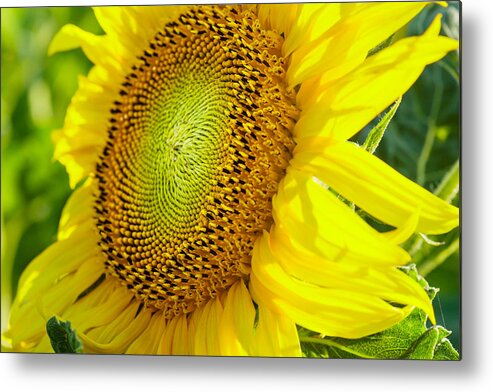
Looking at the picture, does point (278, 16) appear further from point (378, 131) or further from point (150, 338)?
point (150, 338)

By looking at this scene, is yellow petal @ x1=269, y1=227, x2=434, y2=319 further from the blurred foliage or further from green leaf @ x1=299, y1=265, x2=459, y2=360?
the blurred foliage

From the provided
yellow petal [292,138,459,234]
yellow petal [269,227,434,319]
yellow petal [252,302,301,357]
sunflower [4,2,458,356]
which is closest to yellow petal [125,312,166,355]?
sunflower [4,2,458,356]

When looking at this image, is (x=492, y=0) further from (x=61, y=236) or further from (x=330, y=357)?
(x=61, y=236)

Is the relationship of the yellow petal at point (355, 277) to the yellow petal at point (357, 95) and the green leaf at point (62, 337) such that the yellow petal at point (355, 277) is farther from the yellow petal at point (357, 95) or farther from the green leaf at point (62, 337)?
the green leaf at point (62, 337)

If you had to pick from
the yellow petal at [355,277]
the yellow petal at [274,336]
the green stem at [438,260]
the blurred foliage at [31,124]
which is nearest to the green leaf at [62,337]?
the blurred foliage at [31,124]

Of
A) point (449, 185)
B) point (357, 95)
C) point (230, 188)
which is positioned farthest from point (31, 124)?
point (449, 185)
